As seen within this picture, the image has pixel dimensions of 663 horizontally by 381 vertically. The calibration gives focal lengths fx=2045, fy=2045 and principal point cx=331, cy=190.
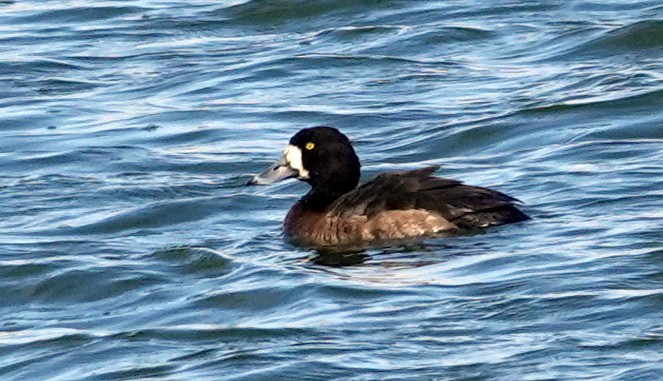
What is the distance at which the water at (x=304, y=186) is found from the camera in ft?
31.1

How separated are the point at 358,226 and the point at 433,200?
508mm

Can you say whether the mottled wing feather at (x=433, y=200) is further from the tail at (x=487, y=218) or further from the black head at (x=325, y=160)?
the black head at (x=325, y=160)

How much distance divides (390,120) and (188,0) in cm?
639

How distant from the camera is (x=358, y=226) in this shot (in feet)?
39.6

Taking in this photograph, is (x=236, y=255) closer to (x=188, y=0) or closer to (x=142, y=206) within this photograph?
(x=142, y=206)

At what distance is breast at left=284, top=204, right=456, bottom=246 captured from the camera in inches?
467

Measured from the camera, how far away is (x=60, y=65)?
1889 centimetres

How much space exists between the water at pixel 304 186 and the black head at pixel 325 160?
1.57 ft

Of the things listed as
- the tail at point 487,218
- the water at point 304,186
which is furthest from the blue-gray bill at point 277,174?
the tail at point 487,218

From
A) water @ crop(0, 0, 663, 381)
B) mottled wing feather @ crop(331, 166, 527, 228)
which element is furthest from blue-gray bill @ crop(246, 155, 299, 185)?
mottled wing feather @ crop(331, 166, 527, 228)

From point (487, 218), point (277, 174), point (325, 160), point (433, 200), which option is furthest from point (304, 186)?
point (487, 218)

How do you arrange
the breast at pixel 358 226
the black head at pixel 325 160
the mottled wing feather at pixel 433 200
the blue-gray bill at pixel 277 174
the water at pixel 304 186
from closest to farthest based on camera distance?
the water at pixel 304 186, the mottled wing feather at pixel 433 200, the breast at pixel 358 226, the black head at pixel 325 160, the blue-gray bill at pixel 277 174

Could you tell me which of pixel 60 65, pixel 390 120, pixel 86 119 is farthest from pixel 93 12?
pixel 390 120

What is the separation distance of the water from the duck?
146 mm
